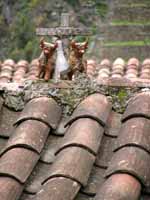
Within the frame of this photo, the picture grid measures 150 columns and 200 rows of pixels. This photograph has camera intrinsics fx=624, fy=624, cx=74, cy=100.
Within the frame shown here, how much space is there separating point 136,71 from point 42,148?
6989mm

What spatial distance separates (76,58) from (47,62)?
18 centimetres

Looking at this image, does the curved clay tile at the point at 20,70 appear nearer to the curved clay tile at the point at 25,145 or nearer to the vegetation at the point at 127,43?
the curved clay tile at the point at 25,145

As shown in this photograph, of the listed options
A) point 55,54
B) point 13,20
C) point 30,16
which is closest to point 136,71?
point 55,54

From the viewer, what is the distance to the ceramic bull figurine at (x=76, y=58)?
12.6 feet

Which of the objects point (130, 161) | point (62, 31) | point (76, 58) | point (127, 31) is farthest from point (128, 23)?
point (130, 161)

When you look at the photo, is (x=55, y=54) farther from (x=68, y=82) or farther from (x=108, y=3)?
(x=108, y=3)

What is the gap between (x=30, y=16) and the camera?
26.5 metres

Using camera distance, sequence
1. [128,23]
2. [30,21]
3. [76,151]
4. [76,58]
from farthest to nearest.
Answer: [30,21] → [128,23] → [76,58] → [76,151]

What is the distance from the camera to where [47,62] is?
12.7 ft

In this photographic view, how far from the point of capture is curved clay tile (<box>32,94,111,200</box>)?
272 cm

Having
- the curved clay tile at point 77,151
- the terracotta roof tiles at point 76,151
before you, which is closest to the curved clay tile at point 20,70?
the terracotta roof tiles at point 76,151

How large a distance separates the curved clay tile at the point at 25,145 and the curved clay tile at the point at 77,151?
0.39 ft

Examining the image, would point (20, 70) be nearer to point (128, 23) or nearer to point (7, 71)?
point (7, 71)

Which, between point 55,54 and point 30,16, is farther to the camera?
point 30,16
